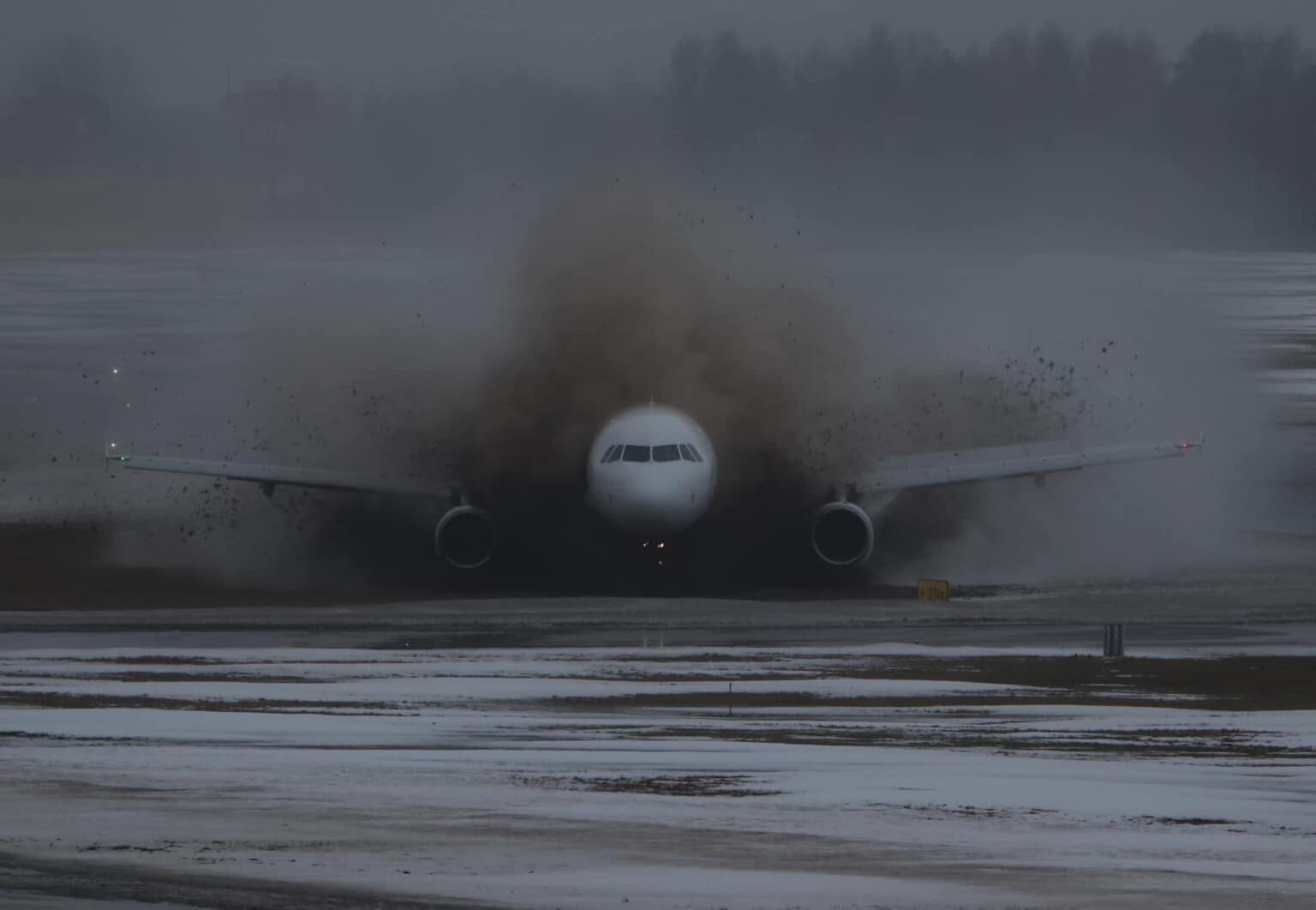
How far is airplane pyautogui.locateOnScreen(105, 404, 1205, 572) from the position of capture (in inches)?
1924

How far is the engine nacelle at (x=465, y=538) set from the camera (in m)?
51.3

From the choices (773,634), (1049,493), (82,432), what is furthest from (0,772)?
(82,432)

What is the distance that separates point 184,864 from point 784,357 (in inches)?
1705

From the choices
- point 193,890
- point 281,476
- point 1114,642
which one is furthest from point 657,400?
point 193,890

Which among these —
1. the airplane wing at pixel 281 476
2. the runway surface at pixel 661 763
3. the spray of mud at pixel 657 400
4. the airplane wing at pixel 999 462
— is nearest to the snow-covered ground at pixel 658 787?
the runway surface at pixel 661 763

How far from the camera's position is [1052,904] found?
1922 cm

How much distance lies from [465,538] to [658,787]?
88.4ft

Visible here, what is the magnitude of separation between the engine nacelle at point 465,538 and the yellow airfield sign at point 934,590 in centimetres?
863

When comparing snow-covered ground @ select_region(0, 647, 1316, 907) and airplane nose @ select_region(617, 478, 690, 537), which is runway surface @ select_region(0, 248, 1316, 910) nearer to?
snow-covered ground @ select_region(0, 647, 1316, 907)

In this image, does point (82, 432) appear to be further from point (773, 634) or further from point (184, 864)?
point (184, 864)

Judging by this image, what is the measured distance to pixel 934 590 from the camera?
159 ft

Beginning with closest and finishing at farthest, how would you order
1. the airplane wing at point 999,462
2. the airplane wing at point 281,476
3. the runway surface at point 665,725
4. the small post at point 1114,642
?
the runway surface at point 665,725 → the small post at point 1114,642 → the airplane wing at point 281,476 → the airplane wing at point 999,462

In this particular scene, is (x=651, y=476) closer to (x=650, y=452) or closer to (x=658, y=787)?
(x=650, y=452)

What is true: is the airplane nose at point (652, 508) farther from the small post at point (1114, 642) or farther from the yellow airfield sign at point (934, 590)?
the small post at point (1114, 642)
